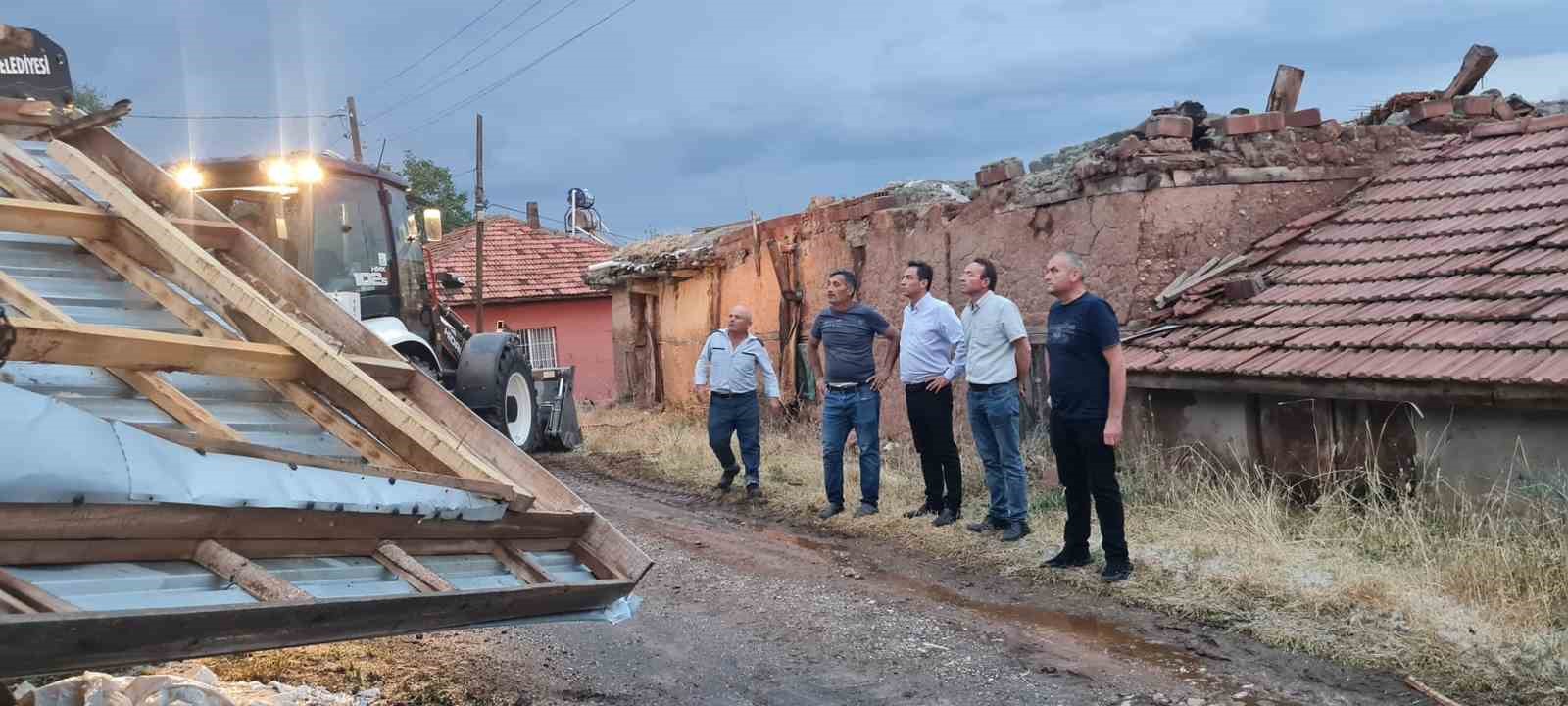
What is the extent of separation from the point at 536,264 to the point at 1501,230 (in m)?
24.9

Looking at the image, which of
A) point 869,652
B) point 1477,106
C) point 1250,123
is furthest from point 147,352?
point 1477,106

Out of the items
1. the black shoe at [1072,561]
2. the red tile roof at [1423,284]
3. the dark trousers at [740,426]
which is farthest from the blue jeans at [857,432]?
the black shoe at [1072,561]

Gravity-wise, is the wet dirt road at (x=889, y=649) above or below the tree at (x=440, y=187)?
below

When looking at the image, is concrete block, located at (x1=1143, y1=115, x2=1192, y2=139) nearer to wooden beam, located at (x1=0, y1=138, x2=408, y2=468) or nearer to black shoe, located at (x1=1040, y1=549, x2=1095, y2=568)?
black shoe, located at (x1=1040, y1=549, x2=1095, y2=568)

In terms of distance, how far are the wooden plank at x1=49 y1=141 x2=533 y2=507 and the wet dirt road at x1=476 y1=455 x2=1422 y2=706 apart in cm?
103

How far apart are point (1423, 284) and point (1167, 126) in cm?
220

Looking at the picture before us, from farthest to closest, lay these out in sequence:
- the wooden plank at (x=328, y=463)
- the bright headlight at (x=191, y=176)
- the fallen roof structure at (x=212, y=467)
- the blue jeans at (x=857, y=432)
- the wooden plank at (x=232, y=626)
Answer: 1. the bright headlight at (x=191, y=176)
2. the blue jeans at (x=857, y=432)
3. the wooden plank at (x=328, y=463)
4. the fallen roof structure at (x=212, y=467)
5. the wooden plank at (x=232, y=626)

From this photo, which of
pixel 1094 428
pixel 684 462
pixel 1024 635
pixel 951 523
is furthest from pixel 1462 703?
pixel 684 462

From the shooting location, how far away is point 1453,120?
33.7ft

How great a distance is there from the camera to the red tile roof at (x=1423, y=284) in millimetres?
6770

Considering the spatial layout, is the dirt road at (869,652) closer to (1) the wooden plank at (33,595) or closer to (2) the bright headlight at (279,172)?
(1) the wooden plank at (33,595)

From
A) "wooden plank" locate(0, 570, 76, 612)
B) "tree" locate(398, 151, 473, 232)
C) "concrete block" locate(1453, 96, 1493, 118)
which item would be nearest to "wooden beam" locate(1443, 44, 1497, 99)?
"concrete block" locate(1453, 96, 1493, 118)

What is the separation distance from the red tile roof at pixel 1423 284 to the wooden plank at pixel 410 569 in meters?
5.15

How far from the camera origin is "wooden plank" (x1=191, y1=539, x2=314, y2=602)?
3.32 meters
